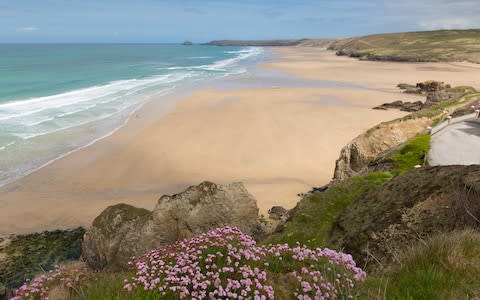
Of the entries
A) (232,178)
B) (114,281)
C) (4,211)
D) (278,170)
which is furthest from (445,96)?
(114,281)

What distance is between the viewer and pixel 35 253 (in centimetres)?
1270

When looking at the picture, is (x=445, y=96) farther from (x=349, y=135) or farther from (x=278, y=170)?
(x=278, y=170)

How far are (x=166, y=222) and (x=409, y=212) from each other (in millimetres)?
6330

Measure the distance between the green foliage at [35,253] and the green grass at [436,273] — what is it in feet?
33.9

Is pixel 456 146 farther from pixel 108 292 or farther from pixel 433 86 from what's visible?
pixel 433 86

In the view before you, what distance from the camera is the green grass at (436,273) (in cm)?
367

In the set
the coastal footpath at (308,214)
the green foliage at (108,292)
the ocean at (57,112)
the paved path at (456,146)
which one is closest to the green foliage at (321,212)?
the coastal footpath at (308,214)

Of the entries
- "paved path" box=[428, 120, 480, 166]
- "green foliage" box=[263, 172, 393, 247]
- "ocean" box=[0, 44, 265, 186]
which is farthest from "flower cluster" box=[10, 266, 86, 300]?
"ocean" box=[0, 44, 265, 186]

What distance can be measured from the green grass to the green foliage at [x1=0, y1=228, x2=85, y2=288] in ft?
33.9

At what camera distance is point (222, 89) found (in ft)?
154

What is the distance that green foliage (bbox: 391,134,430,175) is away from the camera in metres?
9.84

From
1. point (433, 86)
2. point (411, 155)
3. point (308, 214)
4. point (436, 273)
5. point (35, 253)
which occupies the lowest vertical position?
point (35, 253)

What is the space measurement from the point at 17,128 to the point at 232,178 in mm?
18460

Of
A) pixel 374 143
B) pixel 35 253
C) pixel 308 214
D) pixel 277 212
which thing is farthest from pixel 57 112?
pixel 308 214
